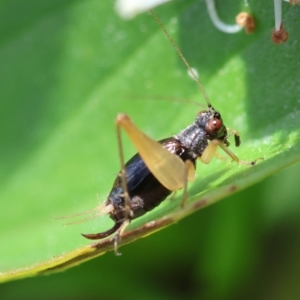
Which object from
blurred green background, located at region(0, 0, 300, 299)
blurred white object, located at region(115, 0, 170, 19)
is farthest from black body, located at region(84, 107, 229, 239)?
blurred white object, located at region(115, 0, 170, 19)

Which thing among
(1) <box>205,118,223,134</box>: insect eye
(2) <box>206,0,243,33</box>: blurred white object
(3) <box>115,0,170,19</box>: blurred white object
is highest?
(2) <box>206,0,243,33</box>: blurred white object

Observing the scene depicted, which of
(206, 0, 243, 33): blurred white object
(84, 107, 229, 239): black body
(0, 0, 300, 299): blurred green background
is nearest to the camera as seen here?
(84, 107, 229, 239): black body

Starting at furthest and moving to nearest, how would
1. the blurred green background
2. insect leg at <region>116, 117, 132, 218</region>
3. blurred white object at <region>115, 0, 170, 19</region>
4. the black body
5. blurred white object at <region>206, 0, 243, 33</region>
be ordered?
the blurred green background < blurred white object at <region>206, 0, 243, 33</region> < the black body < insect leg at <region>116, 117, 132, 218</region> < blurred white object at <region>115, 0, 170, 19</region>

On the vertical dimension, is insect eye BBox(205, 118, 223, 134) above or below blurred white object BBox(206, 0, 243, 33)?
below

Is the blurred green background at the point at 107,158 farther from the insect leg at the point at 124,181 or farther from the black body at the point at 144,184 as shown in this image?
the insect leg at the point at 124,181

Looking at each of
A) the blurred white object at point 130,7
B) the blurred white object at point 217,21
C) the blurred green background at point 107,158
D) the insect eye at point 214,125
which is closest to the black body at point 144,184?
the insect eye at point 214,125

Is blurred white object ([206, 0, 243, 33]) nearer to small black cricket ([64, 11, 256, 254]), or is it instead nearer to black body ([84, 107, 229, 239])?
small black cricket ([64, 11, 256, 254])

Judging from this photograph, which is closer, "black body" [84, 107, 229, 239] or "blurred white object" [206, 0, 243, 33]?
"black body" [84, 107, 229, 239]
